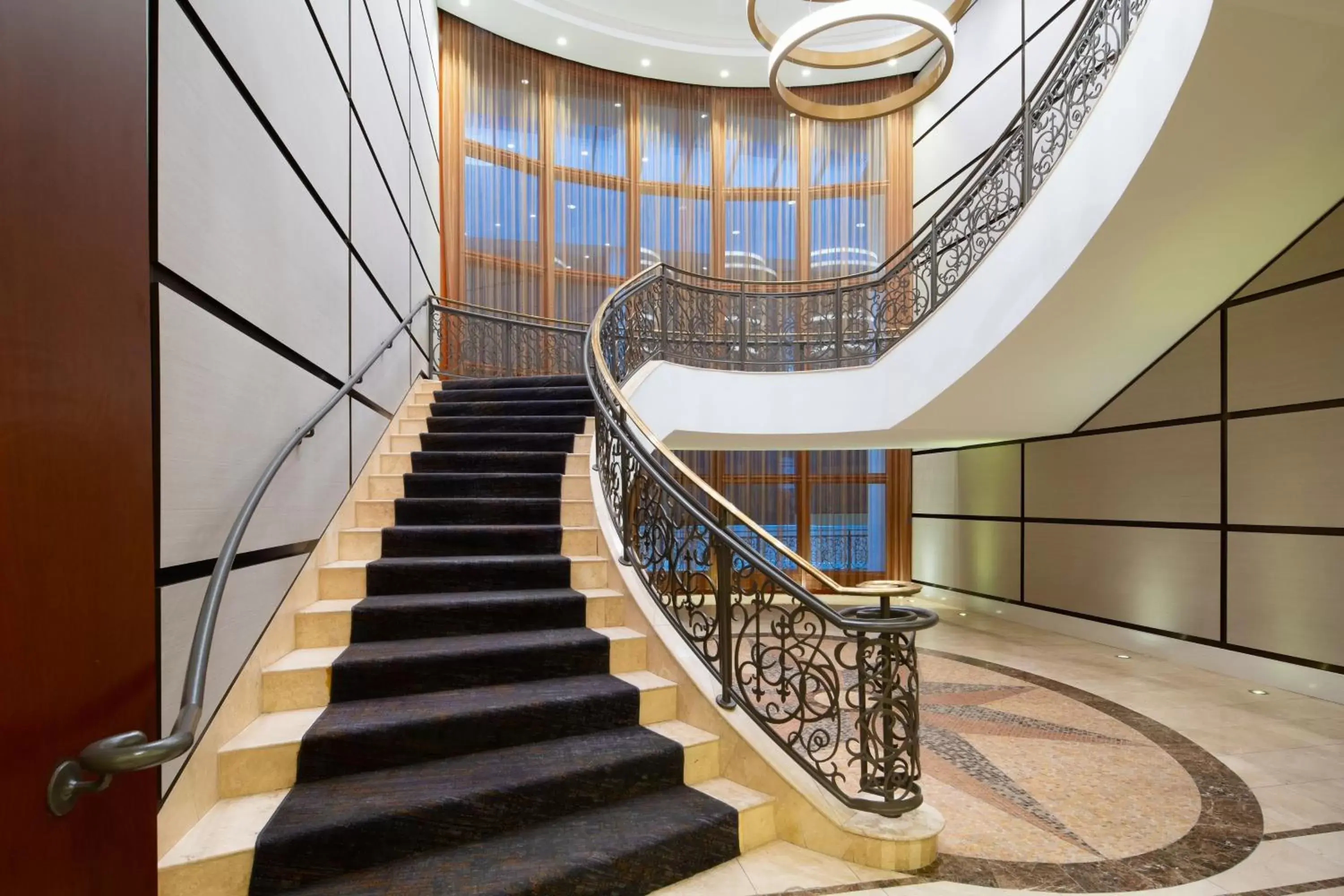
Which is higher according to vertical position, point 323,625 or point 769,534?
point 769,534

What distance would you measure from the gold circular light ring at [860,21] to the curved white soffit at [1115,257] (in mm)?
1562

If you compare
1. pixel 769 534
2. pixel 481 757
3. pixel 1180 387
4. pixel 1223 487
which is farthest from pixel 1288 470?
pixel 481 757

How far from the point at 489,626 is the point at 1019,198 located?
189 inches

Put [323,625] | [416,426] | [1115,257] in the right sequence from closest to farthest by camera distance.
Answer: [323,625], [1115,257], [416,426]

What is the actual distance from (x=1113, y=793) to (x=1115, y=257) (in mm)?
2972

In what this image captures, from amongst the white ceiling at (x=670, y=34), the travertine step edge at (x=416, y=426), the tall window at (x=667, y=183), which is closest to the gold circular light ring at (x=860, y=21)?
the travertine step edge at (x=416, y=426)

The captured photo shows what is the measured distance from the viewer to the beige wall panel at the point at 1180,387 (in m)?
5.37

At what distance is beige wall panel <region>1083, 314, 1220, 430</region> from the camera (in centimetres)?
537

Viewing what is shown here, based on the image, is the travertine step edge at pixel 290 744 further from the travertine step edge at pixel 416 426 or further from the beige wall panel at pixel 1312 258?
the beige wall panel at pixel 1312 258

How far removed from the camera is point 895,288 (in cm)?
768

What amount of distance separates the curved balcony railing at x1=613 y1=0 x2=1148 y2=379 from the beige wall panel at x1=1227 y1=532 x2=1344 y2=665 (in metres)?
2.86

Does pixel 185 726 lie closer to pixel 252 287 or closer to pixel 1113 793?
pixel 252 287

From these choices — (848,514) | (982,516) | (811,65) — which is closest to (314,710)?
(811,65)

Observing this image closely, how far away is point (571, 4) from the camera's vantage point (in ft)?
29.3
